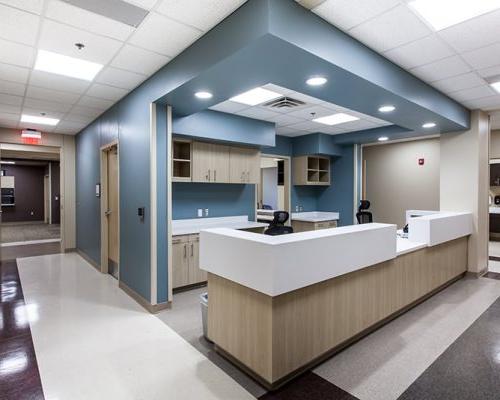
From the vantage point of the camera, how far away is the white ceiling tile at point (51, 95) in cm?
397

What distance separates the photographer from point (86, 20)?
2.38 meters

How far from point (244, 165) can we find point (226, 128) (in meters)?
0.82

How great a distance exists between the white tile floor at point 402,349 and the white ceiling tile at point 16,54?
3.81 metres

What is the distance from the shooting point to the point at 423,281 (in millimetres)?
3678

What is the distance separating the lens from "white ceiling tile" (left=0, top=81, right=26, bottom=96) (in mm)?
3727

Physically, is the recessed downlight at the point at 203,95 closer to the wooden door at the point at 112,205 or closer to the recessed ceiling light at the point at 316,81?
the recessed ceiling light at the point at 316,81

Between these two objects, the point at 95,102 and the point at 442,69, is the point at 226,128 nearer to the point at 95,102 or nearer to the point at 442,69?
the point at 95,102

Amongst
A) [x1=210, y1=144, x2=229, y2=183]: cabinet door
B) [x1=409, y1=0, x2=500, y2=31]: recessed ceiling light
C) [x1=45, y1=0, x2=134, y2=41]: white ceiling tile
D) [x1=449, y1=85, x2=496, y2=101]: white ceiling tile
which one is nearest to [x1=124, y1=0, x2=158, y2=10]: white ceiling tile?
[x1=45, y1=0, x2=134, y2=41]: white ceiling tile

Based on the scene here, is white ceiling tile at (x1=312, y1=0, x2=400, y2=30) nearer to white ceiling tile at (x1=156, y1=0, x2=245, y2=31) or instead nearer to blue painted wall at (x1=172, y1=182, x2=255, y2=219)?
white ceiling tile at (x1=156, y1=0, x2=245, y2=31)

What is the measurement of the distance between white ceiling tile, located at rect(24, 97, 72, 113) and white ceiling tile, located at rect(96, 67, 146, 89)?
1.39 meters

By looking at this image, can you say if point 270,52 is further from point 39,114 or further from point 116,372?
point 39,114

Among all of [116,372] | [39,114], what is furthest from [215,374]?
[39,114]

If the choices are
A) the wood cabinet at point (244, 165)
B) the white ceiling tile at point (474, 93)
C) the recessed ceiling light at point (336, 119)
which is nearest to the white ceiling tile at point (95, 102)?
the wood cabinet at point (244, 165)

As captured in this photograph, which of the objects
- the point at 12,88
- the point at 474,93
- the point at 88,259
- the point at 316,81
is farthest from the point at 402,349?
the point at 88,259
